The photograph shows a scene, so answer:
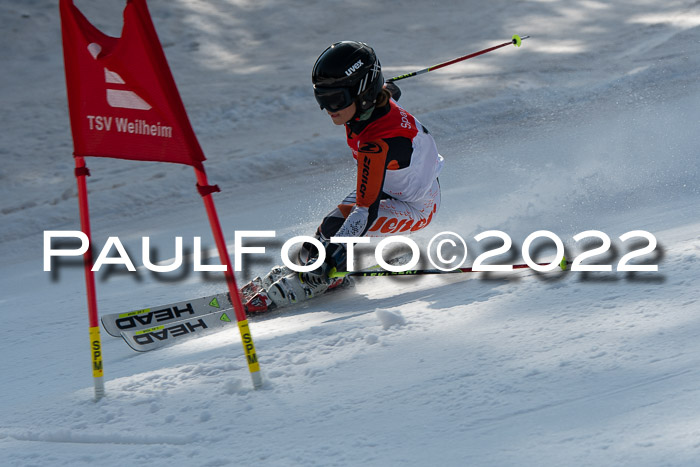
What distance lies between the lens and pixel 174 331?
12.4ft

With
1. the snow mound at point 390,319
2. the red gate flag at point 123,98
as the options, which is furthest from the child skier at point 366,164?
the red gate flag at point 123,98

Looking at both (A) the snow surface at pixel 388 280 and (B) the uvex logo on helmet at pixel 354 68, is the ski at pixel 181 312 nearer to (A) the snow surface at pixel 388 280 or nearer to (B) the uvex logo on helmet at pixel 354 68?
(A) the snow surface at pixel 388 280

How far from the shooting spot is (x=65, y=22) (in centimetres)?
271

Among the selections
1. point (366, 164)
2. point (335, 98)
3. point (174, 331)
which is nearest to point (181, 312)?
point (174, 331)

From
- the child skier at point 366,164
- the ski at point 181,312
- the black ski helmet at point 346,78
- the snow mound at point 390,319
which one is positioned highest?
the black ski helmet at point 346,78

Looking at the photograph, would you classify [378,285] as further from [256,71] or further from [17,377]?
[256,71]

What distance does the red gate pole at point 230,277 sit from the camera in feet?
8.98

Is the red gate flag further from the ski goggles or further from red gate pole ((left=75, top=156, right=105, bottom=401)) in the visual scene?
the ski goggles

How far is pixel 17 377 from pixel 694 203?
3810 mm

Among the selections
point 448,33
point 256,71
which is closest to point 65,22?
point 256,71

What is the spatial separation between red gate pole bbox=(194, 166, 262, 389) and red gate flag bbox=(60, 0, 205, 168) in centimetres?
8

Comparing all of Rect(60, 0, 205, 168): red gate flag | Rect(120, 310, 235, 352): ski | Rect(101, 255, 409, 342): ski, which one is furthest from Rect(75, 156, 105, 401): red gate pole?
Rect(101, 255, 409, 342): ski

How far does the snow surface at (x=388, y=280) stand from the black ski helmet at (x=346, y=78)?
1017 millimetres

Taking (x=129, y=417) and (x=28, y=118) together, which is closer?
(x=129, y=417)
